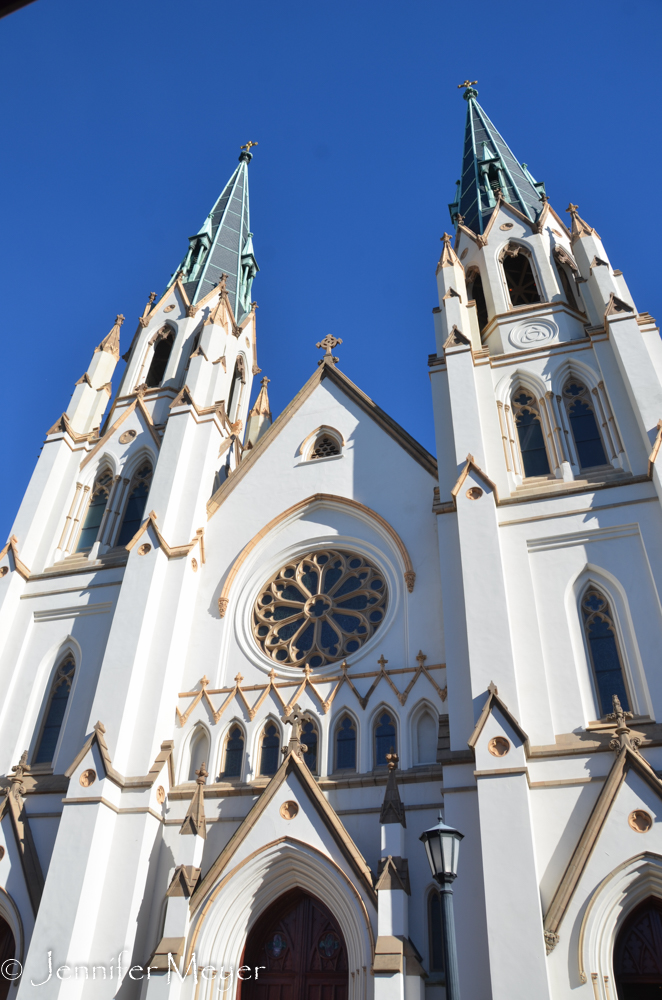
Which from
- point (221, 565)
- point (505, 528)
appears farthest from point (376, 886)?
point (221, 565)

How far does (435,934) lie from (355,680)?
4.14m

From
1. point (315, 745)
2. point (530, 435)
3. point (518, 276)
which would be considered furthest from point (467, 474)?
point (518, 276)

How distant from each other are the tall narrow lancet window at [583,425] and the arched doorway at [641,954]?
25.0 feet

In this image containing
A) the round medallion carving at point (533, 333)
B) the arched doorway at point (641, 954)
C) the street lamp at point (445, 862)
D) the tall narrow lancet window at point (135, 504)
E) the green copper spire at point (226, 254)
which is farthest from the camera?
the green copper spire at point (226, 254)

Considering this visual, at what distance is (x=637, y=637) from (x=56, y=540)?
1244 cm

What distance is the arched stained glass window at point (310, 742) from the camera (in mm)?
12836

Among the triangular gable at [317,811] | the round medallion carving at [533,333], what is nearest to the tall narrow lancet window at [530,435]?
the round medallion carving at [533,333]

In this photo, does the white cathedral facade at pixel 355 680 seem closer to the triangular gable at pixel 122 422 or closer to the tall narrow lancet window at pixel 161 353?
the triangular gable at pixel 122 422

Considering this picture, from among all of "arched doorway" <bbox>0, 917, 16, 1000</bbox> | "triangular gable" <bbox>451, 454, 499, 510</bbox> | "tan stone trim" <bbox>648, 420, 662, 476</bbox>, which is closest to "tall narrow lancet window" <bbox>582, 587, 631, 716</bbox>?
"tan stone trim" <bbox>648, 420, 662, 476</bbox>

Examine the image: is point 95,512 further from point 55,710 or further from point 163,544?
point 55,710

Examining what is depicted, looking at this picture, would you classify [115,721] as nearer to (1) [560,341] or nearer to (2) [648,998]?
(2) [648,998]

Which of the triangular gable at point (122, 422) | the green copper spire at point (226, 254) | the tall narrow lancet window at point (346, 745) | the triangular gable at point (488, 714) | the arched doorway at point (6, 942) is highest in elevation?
the green copper spire at point (226, 254)

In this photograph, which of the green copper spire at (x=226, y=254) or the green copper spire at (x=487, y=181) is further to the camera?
the green copper spire at (x=226, y=254)

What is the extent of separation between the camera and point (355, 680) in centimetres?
1332
